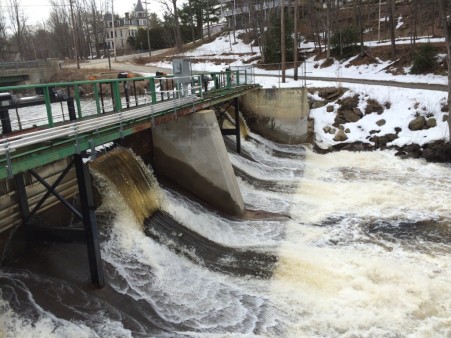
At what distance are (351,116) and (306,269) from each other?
1412 centimetres

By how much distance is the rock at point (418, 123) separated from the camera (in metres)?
19.5

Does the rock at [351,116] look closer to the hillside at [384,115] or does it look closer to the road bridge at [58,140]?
the hillside at [384,115]

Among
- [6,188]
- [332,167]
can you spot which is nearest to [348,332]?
[6,188]

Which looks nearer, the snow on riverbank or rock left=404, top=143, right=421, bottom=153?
rock left=404, top=143, right=421, bottom=153

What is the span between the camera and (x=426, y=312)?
7984 millimetres

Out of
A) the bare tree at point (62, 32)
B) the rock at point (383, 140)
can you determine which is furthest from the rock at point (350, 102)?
the bare tree at point (62, 32)

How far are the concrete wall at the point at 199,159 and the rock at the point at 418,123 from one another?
11084mm

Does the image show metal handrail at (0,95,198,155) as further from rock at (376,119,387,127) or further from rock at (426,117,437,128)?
rock at (426,117,437,128)

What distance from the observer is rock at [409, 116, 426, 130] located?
19.5 metres

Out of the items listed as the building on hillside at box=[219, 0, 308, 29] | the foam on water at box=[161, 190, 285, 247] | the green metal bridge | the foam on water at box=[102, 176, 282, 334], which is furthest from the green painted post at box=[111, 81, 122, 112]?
the building on hillside at box=[219, 0, 308, 29]

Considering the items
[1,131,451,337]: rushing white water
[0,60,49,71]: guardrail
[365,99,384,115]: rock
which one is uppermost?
[0,60,49,71]: guardrail

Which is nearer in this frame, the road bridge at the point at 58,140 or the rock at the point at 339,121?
the road bridge at the point at 58,140

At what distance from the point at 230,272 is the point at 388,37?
37356 mm

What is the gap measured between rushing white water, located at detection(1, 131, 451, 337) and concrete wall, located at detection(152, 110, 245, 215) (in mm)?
739
